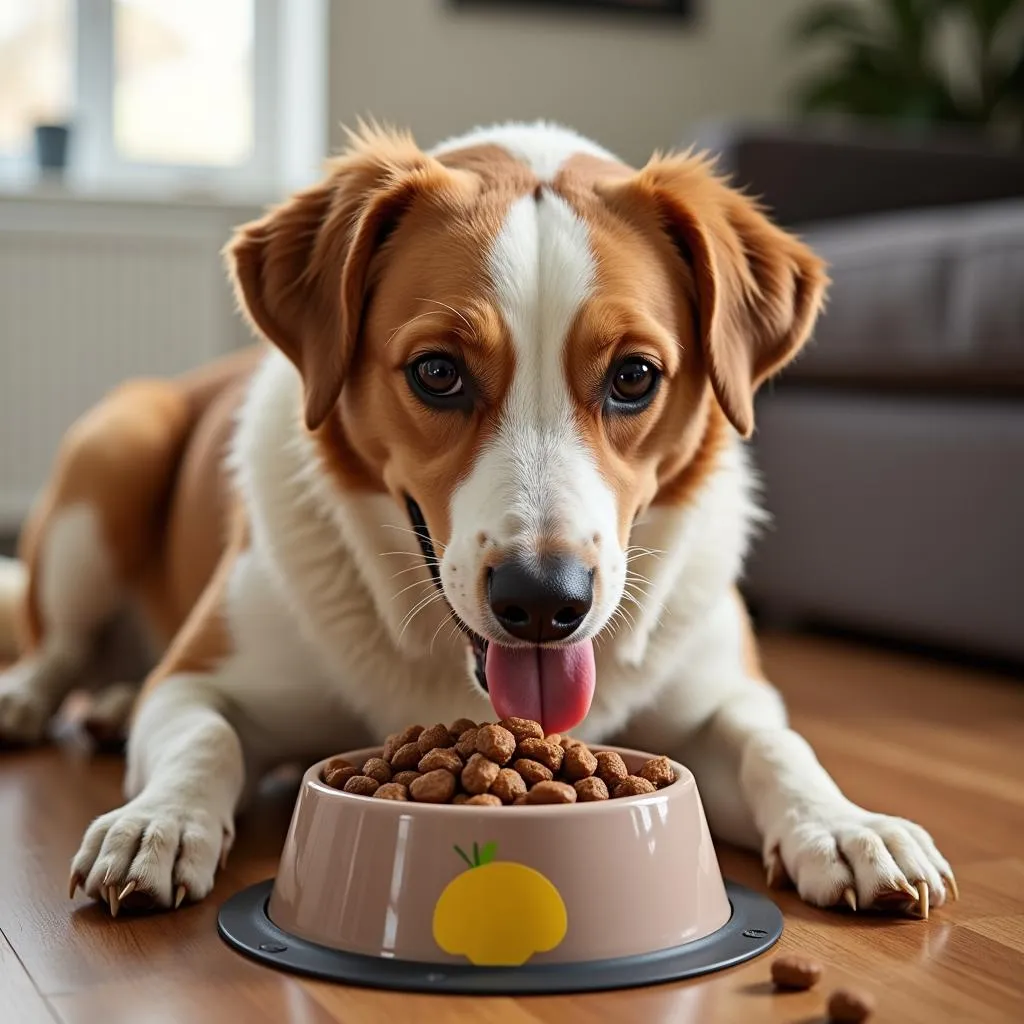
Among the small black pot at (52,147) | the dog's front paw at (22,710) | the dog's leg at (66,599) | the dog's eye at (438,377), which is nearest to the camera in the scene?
the dog's eye at (438,377)

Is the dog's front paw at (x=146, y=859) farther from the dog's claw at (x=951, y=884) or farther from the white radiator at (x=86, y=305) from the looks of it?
the white radiator at (x=86, y=305)

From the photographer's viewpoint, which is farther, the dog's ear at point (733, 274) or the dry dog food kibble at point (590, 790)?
the dog's ear at point (733, 274)

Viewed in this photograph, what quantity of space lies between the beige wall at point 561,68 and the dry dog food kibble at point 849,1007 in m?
4.23

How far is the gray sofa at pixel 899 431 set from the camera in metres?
2.85

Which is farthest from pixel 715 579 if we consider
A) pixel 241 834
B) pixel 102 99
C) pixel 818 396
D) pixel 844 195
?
pixel 102 99

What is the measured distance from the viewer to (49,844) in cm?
174

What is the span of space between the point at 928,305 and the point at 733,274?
4.36 feet

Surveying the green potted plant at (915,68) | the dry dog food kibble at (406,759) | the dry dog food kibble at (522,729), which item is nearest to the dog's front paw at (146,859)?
the dry dog food kibble at (406,759)

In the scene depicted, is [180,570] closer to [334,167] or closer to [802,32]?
[334,167]

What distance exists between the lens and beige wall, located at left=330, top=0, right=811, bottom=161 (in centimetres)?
507

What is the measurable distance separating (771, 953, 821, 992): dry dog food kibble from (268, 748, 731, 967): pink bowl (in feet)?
0.32

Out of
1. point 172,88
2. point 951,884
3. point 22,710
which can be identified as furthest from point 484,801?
point 172,88

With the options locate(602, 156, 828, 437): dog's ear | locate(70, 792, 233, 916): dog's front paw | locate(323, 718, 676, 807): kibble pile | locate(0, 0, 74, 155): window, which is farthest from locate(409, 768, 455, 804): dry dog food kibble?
locate(0, 0, 74, 155): window

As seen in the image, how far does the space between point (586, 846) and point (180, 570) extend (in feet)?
4.25
